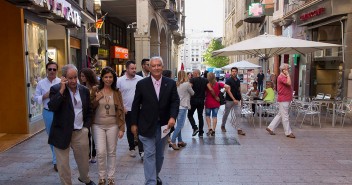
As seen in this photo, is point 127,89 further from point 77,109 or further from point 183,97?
point 77,109

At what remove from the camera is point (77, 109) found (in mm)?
4270

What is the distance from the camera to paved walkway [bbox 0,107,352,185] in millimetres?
5168

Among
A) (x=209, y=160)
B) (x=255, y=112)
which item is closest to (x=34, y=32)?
(x=209, y=160)

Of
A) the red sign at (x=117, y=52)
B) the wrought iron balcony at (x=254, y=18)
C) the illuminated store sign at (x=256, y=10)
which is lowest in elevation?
the red sign at (x=117, y=52)

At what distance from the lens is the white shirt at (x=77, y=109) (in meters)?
4.23

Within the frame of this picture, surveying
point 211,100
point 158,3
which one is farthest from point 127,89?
point 158,3

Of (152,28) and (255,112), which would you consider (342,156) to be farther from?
(152,28)

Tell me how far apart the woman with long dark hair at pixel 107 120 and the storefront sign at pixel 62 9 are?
3818mm

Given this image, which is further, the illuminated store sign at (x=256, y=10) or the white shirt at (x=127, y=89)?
the illuminated store sign at (x=256, y=10)

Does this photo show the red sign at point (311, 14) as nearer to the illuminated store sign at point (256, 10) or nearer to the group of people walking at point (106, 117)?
the group of people walking at point (106, 117)

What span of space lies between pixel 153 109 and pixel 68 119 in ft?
3.46

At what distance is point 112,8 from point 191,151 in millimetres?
18175

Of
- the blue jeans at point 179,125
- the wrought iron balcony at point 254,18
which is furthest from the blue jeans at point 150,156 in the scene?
the wrought iron balcony at point 254,18

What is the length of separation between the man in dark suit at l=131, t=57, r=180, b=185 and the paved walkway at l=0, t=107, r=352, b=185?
2.88 feet
